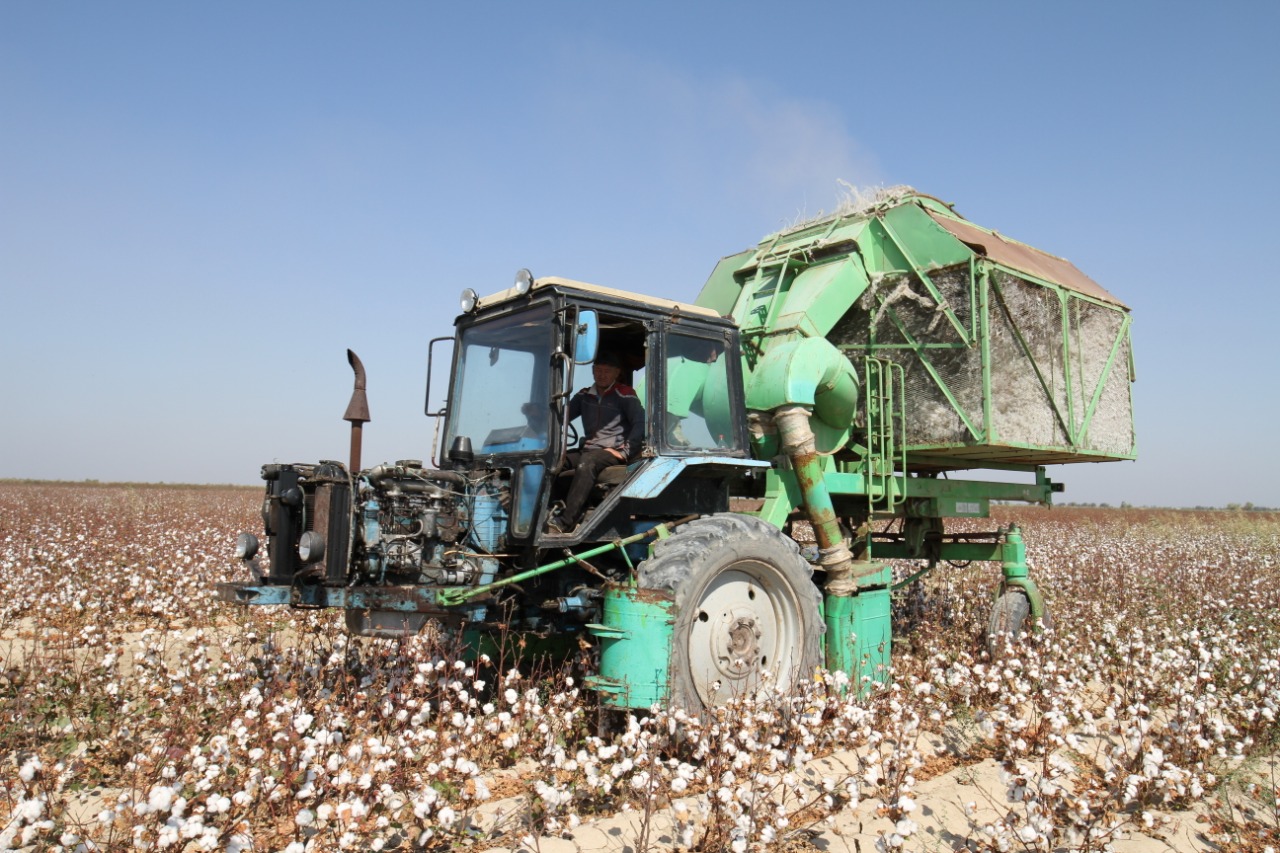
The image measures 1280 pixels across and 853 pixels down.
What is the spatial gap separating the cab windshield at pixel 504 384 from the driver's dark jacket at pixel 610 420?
0.99 feet

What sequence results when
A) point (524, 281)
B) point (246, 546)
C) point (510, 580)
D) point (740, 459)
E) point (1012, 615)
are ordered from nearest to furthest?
1. point (510, 580)
2. point (246, 546)
3. point (524, 281)
4. point (740, 459)
5. point (1012, 615)

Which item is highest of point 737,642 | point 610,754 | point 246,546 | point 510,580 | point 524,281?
point 524,281

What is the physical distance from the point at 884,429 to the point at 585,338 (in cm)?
321

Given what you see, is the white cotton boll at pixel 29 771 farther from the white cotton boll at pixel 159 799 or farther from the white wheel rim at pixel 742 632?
the white wheel rim at pixel 742 632

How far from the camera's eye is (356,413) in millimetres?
5219

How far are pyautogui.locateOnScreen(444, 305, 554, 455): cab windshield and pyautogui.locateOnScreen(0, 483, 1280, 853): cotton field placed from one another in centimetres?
145

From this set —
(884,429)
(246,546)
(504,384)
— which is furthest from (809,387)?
(246,546)

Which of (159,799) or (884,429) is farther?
(884,429)

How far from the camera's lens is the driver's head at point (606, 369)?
6.14 m

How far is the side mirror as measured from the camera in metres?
5.24

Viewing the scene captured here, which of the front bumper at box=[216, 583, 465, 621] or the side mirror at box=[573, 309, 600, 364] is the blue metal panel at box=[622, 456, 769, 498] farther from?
the front bumper at box=[216, 583, 465, 621]

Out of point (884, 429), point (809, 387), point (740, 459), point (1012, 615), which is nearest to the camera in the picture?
point (740, 459)

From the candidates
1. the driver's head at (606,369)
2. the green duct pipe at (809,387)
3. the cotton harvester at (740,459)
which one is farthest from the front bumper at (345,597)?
the green duct pipe at (809,387)

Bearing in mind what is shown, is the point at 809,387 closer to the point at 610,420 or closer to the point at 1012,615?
the point at 610,420
